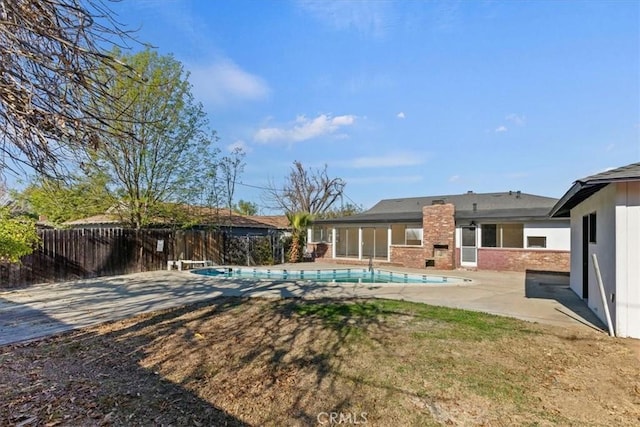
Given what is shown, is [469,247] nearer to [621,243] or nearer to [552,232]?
[552,232]

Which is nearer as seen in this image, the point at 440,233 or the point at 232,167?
the point at 440,233

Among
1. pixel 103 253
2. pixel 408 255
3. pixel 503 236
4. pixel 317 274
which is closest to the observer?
pixel 103 253

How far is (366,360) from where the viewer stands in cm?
461

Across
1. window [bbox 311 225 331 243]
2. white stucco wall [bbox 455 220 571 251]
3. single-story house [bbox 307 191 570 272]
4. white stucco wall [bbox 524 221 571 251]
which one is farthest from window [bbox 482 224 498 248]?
window [bbox 311 225 331 243]

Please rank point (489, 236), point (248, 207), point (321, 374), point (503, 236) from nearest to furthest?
point (321, 374) → point (503, 236) → point (489, 236) → point (248, 207)

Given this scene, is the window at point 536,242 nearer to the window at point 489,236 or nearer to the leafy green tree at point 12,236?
the window at point 489,236

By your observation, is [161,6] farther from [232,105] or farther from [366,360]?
[232,105]

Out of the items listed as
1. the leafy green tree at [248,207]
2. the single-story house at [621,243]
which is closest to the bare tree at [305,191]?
the leafy green tree at [248,207]

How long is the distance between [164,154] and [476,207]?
15.8 meters

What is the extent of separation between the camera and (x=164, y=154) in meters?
15.8

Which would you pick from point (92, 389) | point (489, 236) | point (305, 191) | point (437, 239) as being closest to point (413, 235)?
point (437, 239)

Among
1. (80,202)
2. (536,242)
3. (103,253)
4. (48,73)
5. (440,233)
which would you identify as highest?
(48,73)

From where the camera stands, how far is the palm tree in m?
20.5

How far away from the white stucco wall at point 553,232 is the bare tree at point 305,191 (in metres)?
22.4
